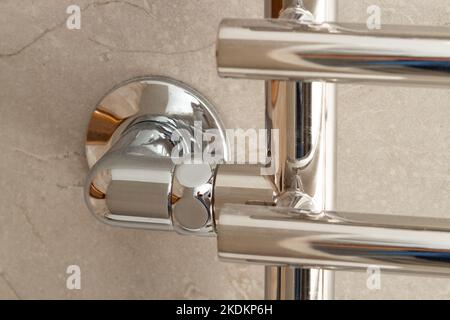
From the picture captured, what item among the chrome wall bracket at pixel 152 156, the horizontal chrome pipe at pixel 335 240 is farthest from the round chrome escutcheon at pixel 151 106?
the horizontal chrome pipe at pixel 335 240

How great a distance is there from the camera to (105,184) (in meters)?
0.36

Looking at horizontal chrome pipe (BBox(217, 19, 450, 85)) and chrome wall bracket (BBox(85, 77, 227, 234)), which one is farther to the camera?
chrome wall bracket (BBox(85, 77, 227, 234))

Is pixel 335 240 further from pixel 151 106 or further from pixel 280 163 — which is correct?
pixel 151 106

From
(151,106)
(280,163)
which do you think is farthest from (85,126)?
(280,163)

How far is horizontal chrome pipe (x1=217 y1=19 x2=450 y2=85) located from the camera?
24 cm

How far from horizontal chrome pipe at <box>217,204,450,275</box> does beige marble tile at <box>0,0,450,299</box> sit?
0.14m

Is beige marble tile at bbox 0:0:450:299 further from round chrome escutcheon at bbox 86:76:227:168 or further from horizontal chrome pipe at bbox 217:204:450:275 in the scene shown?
horizontal chrome pipe at bbox 217:204:450:275

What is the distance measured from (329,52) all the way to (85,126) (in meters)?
0.23

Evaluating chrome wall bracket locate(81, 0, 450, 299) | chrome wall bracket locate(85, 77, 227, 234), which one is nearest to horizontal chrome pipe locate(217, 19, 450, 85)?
chrome wall bracket locate(81, 0, 450, 299)

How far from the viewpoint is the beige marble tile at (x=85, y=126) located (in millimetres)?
397

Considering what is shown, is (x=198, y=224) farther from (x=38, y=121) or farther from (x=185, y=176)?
(x=38, y=121)

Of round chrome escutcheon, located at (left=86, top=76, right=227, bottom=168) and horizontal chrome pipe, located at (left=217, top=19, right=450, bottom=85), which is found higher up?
horizontal chrome pipe, located at (left=217, top=19, right=450, bottom=85)

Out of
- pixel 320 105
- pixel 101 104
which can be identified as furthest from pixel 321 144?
pixel 101 104

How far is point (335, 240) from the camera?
26cm
